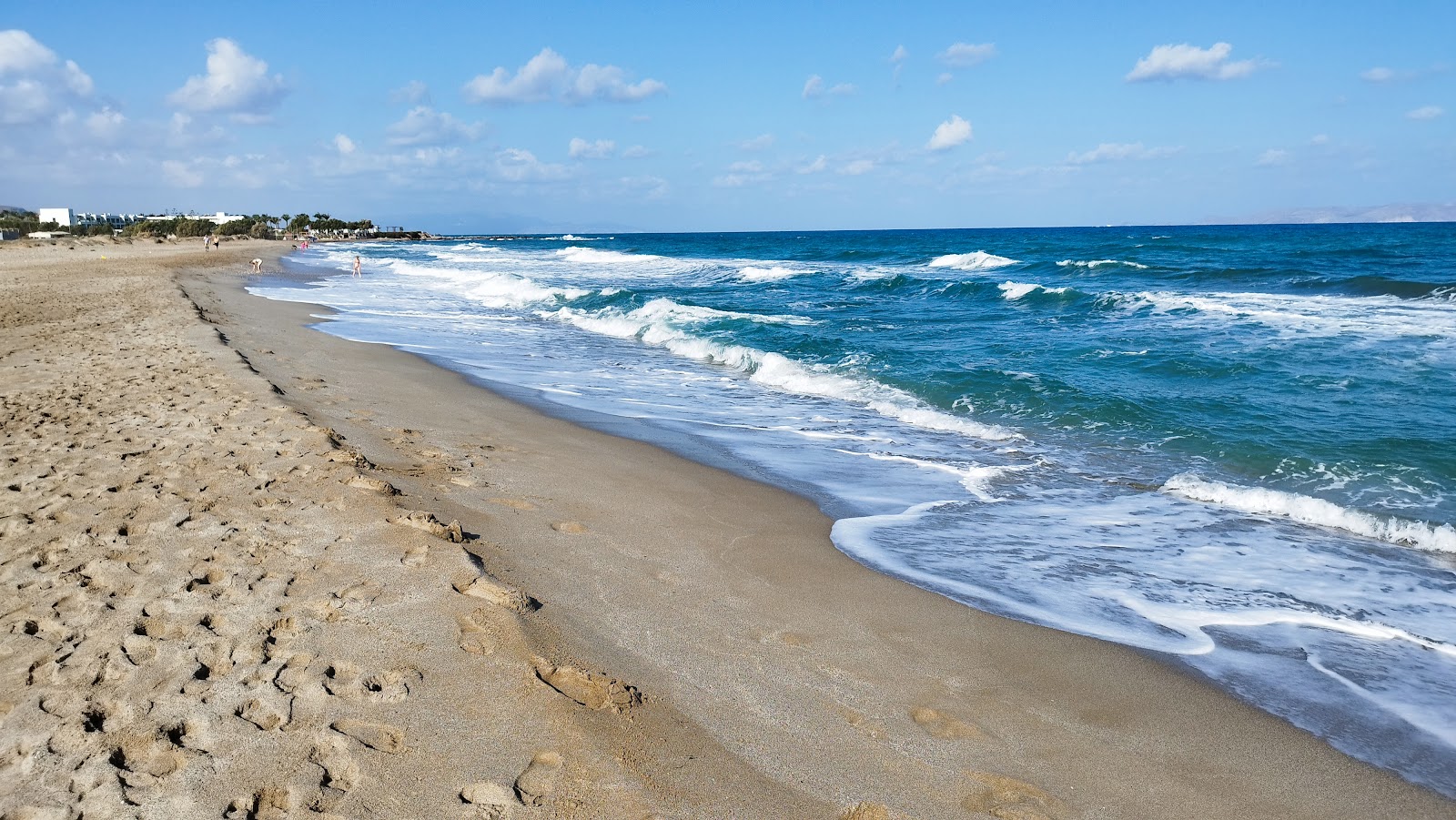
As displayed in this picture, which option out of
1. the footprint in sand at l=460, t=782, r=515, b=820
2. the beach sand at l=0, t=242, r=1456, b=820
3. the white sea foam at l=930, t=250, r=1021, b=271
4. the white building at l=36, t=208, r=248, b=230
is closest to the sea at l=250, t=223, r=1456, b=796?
the beach sand at l=0, t=242, r=1456, b=820

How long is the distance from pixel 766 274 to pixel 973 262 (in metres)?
11.2

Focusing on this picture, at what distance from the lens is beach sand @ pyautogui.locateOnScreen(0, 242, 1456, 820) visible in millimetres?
2641

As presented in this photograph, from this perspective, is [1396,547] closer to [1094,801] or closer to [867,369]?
[1094,801]

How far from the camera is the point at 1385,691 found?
3.68 meters

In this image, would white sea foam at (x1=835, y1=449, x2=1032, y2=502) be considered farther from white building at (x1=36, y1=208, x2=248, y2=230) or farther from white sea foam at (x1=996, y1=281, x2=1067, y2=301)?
white building at (x1=36, y1=208, x2=248, y2=230)

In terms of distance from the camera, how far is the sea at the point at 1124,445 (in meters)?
4.21

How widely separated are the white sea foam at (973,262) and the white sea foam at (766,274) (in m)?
7.73

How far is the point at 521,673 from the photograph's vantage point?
10.7 ft

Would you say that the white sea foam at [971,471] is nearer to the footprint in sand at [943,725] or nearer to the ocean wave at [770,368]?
the ocean wave at [770,368]

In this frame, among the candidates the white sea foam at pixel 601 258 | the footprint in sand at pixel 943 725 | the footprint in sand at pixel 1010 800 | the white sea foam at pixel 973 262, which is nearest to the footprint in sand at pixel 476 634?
the footprint in sand at pixel 943 725

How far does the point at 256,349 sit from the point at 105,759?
34.1 ft

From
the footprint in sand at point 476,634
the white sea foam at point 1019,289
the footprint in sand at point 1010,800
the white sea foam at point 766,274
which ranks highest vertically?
the white sea foam at point 766,274

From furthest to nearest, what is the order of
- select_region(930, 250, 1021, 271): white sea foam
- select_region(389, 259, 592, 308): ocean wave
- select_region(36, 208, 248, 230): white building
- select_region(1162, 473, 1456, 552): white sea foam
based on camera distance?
select_region(36, 208, 248, 230): white building, select_region(930, 250, 1021, 271): white sea foam, select_region(389, 259, 592, 308): ocean wave, select_region(1162, 473, 1456, 552): white sea foam

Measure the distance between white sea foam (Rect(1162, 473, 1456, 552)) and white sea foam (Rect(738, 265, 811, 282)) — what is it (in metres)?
26.7
